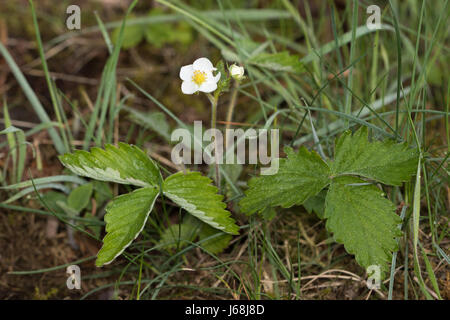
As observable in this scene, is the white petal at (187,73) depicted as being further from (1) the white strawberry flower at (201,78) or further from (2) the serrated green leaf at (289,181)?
(2) the serrated green leaf at (289,181)

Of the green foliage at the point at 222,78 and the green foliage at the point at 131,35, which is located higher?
the green foliage at the point at 131,35

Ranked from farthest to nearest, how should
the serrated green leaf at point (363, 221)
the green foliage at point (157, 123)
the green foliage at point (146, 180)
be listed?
the green foliage at point (157, 123) → the green foliage at point (146, 180) → the serrated green leaf at point (363, 221)

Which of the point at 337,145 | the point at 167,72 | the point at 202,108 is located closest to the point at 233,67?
the point at 337,145

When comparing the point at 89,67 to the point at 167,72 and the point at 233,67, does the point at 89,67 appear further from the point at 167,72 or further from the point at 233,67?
the point at 233,67

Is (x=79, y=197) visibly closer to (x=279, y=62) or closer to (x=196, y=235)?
(x=196, y=235)

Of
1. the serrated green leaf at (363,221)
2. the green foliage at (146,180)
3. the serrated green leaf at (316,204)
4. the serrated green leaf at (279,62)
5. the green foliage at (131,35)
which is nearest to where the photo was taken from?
the serrated green leaf at (363,221)

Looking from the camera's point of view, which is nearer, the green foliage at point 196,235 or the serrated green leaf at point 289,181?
the serrated green leaf at point 289,181

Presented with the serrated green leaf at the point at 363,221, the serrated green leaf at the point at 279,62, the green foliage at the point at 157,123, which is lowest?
the serrated green leaf at the point at 363,221

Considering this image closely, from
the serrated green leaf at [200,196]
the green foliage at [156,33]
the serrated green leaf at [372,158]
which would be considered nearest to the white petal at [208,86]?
the serrated green leaf at [200,196]
